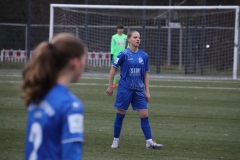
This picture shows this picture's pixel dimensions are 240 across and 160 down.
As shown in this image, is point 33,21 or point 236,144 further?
point 33,21

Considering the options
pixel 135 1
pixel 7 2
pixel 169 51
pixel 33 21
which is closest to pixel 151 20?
pixel 169 51

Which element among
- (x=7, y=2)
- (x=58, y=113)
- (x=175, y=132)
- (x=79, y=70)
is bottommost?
(x=175, y=132)

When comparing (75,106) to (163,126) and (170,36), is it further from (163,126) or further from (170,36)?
(170,36)

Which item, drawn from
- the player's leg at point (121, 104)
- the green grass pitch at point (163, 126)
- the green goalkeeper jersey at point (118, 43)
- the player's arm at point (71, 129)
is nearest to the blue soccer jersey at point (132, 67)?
the player's leg at point (121, 104)

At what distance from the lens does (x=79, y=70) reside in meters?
3.15

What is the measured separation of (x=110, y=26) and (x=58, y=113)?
24.4 metres

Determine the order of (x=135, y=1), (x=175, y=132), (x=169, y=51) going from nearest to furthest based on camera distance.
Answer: (x=175, y=132), (x=169, y=51), (x=135, y=1)

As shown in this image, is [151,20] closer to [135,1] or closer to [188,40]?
[188,40]

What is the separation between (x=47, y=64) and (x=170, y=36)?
2457cm

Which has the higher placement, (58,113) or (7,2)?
(7,2)

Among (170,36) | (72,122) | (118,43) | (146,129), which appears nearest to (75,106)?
(72,122)

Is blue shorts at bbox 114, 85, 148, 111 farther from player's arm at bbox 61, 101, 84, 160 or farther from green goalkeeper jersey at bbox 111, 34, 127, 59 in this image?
green goalkeeper jersey at bbox 111, 34, 127, 59

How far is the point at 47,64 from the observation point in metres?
3.09

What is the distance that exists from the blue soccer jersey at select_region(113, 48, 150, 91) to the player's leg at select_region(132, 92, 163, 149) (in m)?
0.15
